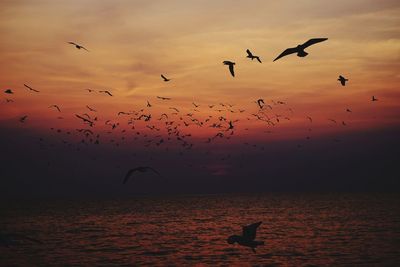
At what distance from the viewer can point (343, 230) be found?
242 feet

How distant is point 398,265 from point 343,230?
31826 millimetres

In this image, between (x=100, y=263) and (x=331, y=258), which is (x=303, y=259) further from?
(x=100, y=263)

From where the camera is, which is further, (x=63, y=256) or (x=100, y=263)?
(x=63, y=256)

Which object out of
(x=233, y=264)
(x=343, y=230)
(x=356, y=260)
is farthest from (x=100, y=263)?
(x=343, y=230)

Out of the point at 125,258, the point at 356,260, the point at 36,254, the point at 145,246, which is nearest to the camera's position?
the point at 356,260

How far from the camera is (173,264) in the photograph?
44562mm

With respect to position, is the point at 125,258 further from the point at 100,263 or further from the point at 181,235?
the point at 181,235

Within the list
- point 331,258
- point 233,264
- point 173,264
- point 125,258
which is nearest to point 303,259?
point 331,258

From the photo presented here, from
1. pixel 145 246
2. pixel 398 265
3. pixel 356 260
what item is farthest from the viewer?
pixel 145 246

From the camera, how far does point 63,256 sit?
5162 centimetres

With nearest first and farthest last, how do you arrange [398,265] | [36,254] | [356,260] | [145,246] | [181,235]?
[398,265], [356,260], [36,254], [145,246], [181,235]

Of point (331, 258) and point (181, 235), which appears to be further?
point (181, 235)

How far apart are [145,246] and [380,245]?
2434 centimetres

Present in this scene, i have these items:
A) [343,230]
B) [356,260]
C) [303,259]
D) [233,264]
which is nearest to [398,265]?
[356,260]
